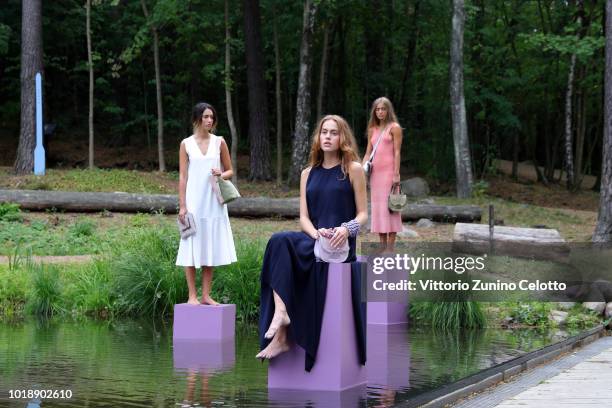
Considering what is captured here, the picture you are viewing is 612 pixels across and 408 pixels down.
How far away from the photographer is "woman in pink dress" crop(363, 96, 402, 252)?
12.4 m

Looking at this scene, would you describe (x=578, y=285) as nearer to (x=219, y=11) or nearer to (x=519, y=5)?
(x=219, y=11)

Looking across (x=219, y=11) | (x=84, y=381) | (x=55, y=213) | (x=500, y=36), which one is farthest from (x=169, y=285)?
(x=500, y=36)

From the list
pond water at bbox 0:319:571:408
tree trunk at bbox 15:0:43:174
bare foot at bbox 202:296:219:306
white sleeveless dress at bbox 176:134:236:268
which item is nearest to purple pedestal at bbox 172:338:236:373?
pond water at bbox 0:319:571:408

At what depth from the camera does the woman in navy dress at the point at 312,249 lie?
757cm

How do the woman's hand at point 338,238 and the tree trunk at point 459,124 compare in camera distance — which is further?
the tree trunk at point 459,124

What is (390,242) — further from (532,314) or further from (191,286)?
(191,286)

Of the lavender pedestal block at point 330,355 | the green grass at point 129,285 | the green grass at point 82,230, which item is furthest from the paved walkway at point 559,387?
the green grass at point 82,230

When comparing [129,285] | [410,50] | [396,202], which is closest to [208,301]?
[129,285]

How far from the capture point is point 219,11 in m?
32.9

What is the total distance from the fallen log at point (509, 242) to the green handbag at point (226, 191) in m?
6.03

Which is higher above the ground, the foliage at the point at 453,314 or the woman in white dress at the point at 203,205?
the woman in white dress at the point at 203,205

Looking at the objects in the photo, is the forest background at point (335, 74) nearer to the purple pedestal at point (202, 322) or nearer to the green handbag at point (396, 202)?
the green handbag at point (396, 202)

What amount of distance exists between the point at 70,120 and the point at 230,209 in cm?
1923

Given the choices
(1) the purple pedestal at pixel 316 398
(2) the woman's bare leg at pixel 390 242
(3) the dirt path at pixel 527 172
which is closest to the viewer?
(1) the purple pedestal at pixel 316 398
